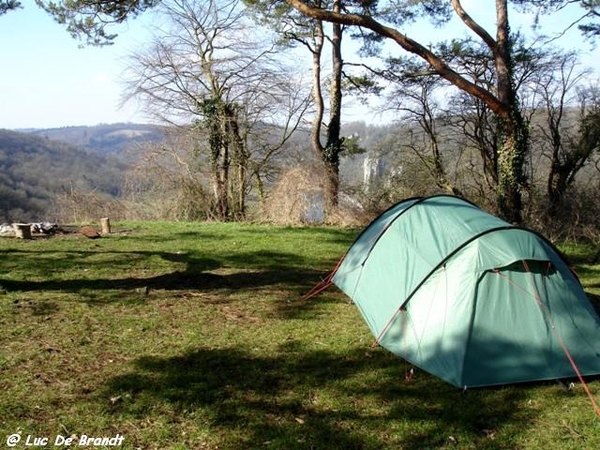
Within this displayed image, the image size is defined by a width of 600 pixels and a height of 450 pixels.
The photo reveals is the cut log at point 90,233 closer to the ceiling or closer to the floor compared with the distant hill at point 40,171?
closer to the floor

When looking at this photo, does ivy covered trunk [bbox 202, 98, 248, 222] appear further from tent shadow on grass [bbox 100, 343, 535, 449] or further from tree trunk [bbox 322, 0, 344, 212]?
tent shadow on grass [bbox 100, 343, 535, 449]

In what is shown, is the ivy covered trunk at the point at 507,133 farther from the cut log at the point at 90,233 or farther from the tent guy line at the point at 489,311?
the cut log at the point at 90,233

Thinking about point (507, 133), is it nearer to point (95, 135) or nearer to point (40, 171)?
point (40, 171)

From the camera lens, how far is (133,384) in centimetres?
416

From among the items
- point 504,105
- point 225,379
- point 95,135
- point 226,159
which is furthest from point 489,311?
point 95,135

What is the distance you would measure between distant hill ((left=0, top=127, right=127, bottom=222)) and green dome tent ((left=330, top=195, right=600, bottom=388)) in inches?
923

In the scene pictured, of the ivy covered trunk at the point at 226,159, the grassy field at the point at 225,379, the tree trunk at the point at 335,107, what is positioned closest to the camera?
the grassy field at the point at 225,379

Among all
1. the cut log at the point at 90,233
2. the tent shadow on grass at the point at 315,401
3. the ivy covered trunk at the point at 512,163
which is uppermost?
the ivy covered trunk at the point at 512,163

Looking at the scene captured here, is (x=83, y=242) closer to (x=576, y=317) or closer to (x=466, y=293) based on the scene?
(x=466, y=293)

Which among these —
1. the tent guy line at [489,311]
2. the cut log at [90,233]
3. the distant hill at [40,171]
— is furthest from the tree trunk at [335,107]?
the distant hill at [40,171]

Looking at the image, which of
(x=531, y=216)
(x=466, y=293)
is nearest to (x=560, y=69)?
(x=531, y=216)

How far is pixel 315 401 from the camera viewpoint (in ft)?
13.1

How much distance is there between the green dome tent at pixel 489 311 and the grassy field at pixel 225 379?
183 millimetres

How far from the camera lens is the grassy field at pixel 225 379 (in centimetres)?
350
